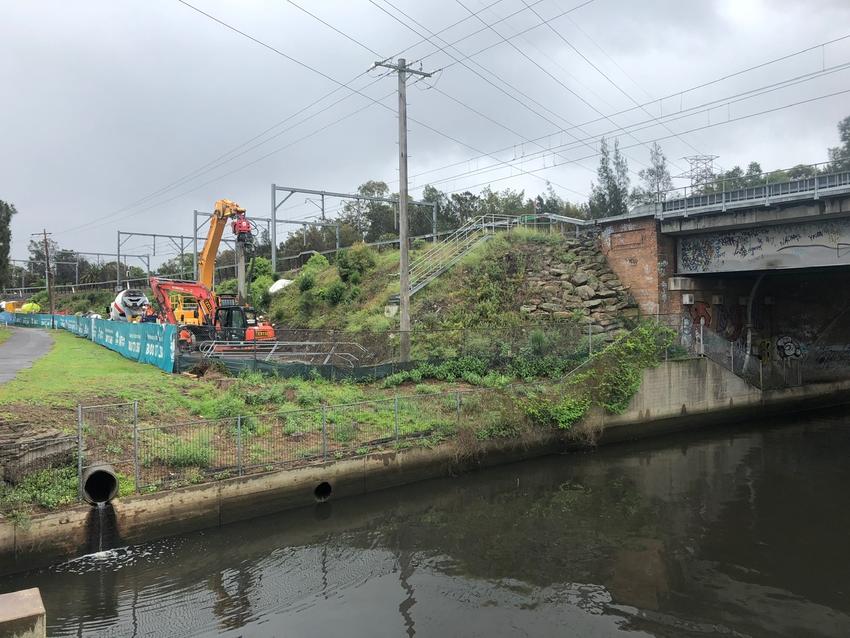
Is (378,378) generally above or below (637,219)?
below

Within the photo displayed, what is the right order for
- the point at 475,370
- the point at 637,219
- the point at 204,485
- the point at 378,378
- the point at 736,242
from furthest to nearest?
the point at 637,219, the point at 736,242, the point at 475,370, the point at 378,378, the point at 204,485

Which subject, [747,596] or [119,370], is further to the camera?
[119,370]

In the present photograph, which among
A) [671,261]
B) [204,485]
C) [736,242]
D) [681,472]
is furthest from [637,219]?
[204,485]

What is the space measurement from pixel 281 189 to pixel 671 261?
2495 centimetres

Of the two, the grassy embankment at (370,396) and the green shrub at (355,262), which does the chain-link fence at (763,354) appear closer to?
the grassy embankment at (370,396)

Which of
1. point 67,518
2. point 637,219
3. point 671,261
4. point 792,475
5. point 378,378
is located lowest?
point 792,475

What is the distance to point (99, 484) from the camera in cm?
1109

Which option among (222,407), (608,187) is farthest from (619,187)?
(222,407)

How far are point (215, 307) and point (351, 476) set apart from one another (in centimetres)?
1583

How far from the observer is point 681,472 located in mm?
17891

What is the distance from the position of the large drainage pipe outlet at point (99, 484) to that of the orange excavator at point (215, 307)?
41.3ft

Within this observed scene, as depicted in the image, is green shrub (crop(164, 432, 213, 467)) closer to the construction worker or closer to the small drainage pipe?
the small drainage pipe

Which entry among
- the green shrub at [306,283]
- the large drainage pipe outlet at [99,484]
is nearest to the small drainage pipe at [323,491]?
the large drainage pipe outlet at [99,484]

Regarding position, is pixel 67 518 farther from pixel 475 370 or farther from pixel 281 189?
pixel 281 189
